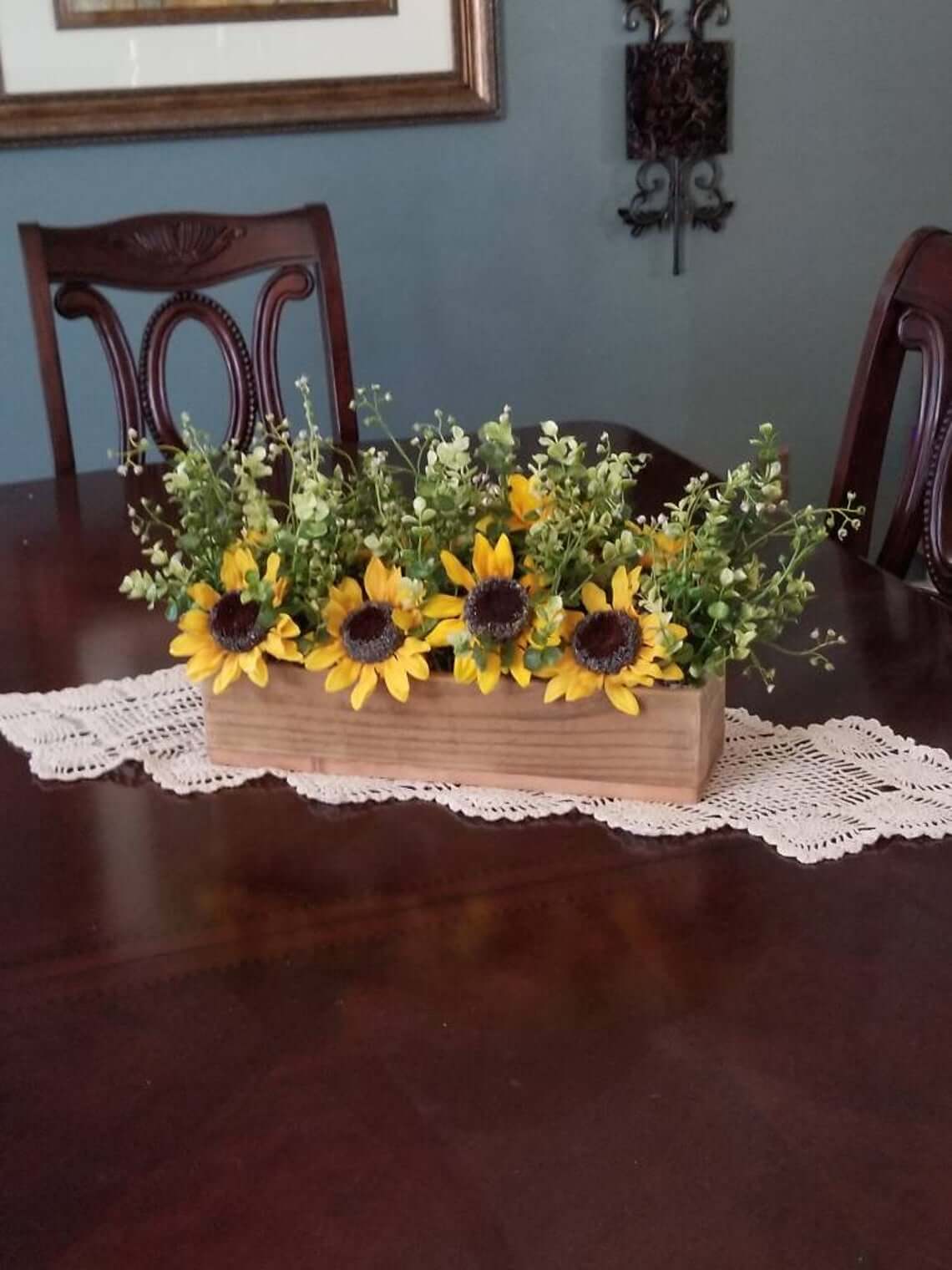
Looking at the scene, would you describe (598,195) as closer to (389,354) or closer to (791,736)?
(389,354)

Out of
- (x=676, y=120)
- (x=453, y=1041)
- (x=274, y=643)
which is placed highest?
(x=676, y=120)

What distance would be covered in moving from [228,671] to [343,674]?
7 centimetres

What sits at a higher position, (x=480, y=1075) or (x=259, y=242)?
A: (x=259, y=242)

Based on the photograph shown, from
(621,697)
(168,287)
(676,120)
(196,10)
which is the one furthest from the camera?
(676,120)

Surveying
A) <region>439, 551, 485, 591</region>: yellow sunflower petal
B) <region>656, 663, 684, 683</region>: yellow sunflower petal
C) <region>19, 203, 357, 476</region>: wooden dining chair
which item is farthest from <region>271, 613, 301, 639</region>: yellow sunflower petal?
<region>19, 203, 357, 476</region>: wooden dining chair

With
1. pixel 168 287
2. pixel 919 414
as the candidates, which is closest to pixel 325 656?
pixel 919 414

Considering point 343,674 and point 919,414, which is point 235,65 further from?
point 343,674

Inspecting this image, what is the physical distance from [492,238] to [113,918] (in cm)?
201

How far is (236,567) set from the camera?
949 millimetres

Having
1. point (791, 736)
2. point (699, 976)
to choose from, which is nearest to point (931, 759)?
point (791, 736)

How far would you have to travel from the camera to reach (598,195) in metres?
2.68

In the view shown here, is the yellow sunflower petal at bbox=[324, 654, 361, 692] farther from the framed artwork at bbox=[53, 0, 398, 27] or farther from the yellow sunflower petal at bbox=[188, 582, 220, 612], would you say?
the framed artwork at bbox=[53, 0, 398, 27]

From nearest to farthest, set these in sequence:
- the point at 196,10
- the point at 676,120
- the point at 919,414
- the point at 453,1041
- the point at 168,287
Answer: the point at 453,1041
the point at 919,414
the point at 168,287
the point at 196,10
the point at 676,120

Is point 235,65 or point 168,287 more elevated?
point 235,65
